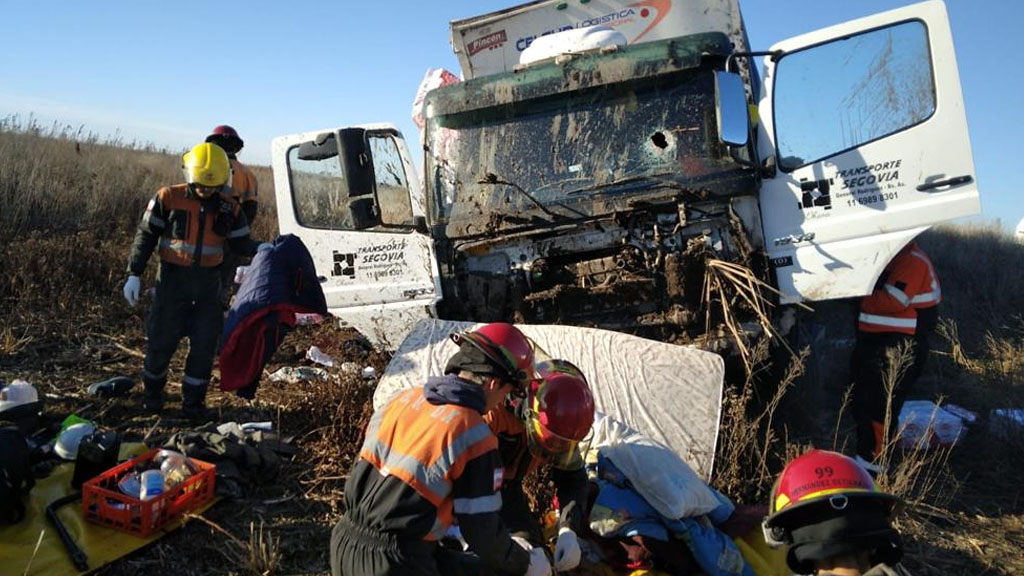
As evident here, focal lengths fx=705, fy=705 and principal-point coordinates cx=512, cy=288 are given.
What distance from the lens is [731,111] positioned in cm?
385

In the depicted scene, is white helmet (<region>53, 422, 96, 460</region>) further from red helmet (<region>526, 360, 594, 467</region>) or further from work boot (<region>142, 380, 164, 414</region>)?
red helmet (<region>526, 360, 594, 467</region>)

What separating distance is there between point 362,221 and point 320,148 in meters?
0.68

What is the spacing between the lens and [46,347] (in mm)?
6102

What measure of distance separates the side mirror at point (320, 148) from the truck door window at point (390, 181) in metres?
0.28

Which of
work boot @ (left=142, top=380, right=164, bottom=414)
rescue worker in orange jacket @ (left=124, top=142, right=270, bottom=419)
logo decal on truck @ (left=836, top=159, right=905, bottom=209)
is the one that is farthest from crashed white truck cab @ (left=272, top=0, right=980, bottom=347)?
work boot @ (left=142, top=380, right=164, bottom=414)

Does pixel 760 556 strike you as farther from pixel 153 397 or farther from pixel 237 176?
pixel 237 176

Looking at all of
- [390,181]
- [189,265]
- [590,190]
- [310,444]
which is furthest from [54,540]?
[590,190]

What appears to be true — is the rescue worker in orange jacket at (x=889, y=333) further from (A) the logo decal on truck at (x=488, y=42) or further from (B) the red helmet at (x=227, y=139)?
(B) the red helmet at (x=227, y=139)

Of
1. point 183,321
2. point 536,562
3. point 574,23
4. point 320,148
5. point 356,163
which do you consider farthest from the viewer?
point 574,23

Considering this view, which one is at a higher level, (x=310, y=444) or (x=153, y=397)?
(x=153, y=397)

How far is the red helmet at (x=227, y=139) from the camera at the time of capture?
610cm

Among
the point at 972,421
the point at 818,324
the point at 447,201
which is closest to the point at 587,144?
the point at 447,201

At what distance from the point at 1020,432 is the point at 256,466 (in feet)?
14.9

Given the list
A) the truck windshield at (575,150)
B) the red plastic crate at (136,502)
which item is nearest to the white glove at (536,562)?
the red plastic crate at (136,502)
